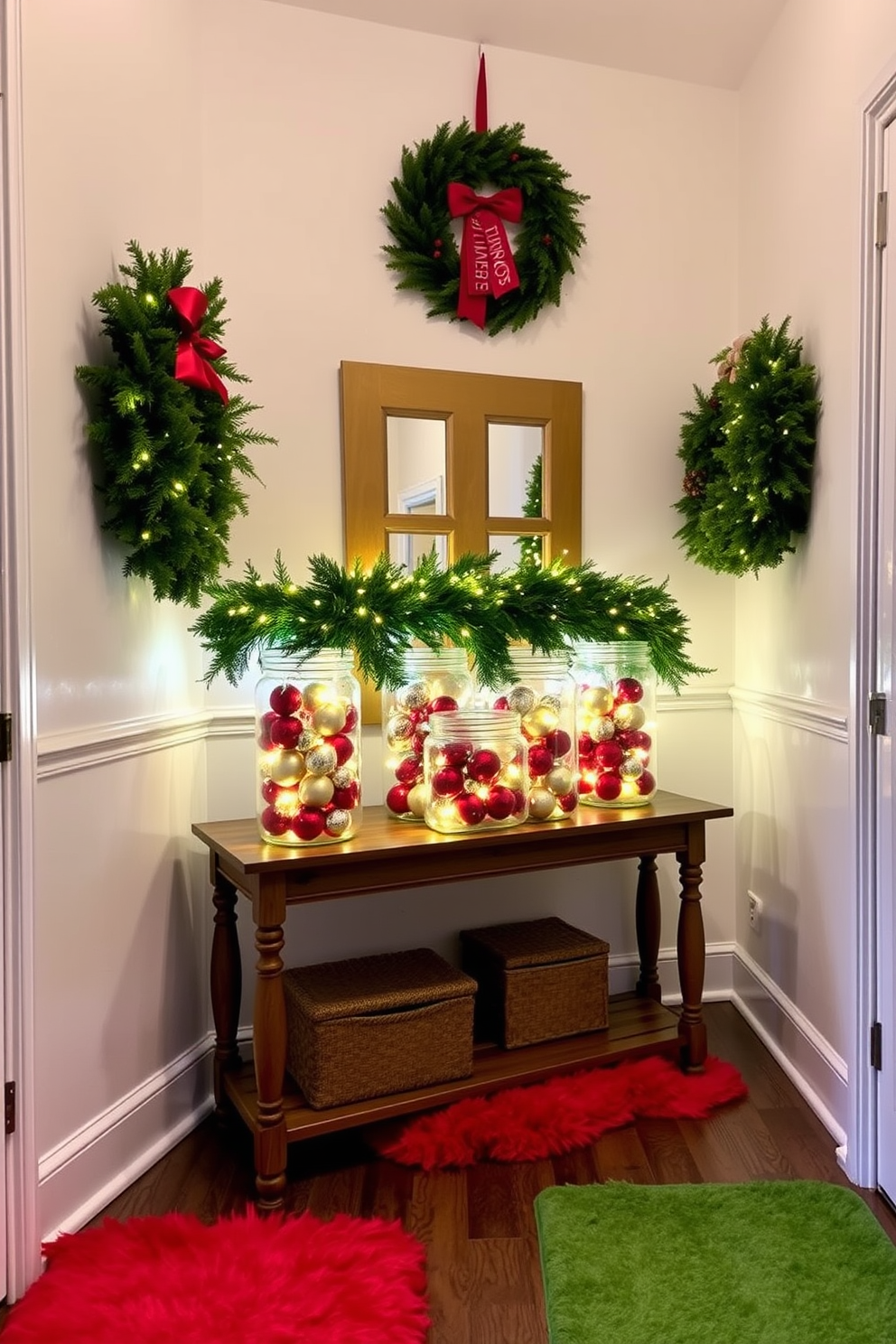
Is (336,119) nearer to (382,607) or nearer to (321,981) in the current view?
(382,607)

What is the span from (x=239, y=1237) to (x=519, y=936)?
3.31 ft

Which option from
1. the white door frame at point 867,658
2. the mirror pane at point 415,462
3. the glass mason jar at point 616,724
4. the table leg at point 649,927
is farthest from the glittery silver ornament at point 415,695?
the white door frame at point 867,658

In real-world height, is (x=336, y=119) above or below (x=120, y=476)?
above

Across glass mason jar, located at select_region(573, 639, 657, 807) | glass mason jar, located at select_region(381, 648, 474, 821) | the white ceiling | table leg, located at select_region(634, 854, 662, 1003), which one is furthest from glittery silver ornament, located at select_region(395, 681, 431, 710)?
the white ceiling

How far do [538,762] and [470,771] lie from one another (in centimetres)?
22

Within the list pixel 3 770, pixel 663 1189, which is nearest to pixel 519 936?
pixel 663 1189

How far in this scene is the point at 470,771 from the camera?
2129 millimetres

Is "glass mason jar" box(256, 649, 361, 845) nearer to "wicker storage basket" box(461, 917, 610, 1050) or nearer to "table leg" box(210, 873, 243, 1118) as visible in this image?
"table leg" box(210, 873, 243, 1118)

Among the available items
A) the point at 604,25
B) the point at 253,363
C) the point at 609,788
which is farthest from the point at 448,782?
the point at 604,25

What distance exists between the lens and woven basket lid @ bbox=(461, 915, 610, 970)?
232 cm

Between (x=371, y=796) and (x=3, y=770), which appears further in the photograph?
(x=371, y=796)

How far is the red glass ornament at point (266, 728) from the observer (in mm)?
2032

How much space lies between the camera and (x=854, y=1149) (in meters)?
1.94

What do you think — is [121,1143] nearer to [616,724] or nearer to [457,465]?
[616,724]
